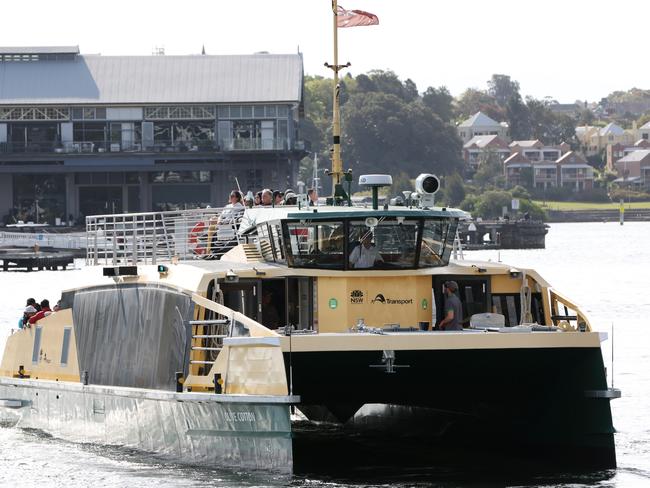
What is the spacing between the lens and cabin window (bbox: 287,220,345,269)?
20078 mm

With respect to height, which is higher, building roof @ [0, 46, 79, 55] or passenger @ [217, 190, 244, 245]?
building roof @ [0, 46, 79, 55]

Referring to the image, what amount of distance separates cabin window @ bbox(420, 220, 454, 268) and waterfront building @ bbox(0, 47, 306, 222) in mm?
95617

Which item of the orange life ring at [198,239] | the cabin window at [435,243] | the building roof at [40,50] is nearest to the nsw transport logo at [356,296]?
the cabin window at [435,243]

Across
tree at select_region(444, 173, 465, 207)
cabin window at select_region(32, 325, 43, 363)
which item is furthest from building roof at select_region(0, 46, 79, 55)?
cabin window at select_region(32, 325, 43, 363)

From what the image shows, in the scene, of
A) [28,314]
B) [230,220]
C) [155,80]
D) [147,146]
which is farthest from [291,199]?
[155,80]

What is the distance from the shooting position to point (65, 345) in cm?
2423

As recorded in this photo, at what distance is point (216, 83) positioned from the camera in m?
119

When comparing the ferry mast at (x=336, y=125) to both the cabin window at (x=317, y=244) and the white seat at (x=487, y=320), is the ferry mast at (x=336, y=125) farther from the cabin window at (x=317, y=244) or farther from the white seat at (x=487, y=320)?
the white seat at (x=487, y=320)

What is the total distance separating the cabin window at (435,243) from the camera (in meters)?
20.4

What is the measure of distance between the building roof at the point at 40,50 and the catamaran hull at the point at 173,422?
10000 cm

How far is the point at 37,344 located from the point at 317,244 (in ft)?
23.3

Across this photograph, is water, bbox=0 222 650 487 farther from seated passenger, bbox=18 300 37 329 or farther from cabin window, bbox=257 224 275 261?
cabin window, bbox=257 224 275 261

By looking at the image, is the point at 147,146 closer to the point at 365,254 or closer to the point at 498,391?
the point at 365,254

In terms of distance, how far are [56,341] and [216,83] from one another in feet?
312
